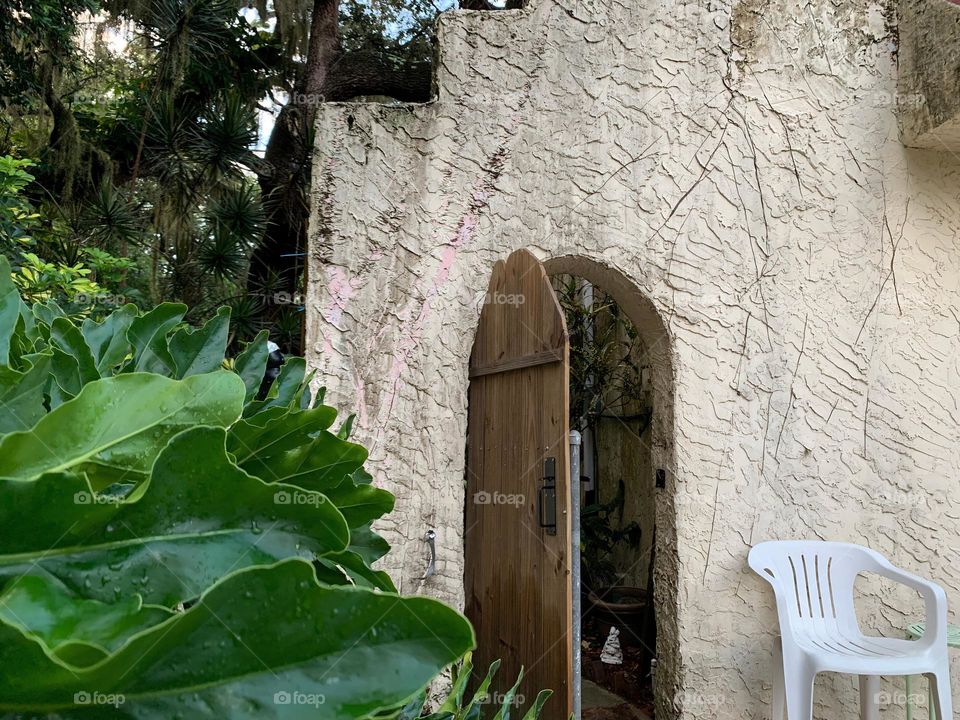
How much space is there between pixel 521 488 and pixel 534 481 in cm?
12

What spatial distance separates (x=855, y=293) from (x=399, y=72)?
9.15ft

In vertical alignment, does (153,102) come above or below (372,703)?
above

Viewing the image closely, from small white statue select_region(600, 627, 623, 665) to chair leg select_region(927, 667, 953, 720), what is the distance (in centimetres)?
194

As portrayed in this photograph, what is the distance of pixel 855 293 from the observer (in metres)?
3.27

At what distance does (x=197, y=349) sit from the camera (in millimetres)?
764

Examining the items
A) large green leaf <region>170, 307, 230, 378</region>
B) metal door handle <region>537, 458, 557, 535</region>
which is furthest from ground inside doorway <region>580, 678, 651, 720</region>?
large green leaf <region>170, 307, 230, 378</region>

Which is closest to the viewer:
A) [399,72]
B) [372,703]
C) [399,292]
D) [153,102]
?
[372,703]

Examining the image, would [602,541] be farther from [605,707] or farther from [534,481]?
[534,481]

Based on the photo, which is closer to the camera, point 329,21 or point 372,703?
point 372,703

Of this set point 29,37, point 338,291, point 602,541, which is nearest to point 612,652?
point 602,541

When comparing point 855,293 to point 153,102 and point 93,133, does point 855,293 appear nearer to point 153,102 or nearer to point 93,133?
point 153,102

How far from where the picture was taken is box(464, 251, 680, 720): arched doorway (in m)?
2.57


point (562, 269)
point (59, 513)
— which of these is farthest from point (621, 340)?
point (59, 513)

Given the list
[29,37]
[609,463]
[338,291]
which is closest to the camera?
[338,291]
